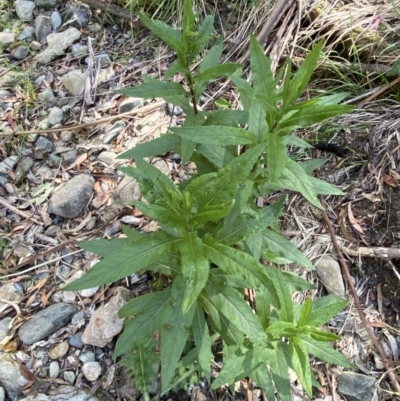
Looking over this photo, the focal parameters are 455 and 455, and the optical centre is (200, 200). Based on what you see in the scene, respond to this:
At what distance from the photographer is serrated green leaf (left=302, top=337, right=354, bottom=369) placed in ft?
7.14

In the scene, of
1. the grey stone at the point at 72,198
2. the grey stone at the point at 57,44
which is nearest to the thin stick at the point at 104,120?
the grey stone at the point at 72,198

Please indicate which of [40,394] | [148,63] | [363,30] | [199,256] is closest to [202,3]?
[148,63]

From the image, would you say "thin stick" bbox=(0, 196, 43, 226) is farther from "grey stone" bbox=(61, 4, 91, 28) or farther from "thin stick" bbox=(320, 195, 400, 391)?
"thin stick" bbox=(320, 195, 400, 391)

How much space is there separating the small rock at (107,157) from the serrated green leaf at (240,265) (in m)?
1.68

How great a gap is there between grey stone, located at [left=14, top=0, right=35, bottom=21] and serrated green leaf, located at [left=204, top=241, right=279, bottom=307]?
3.34 m

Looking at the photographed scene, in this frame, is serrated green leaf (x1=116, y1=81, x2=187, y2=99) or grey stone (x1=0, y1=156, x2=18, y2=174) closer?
serrated green leaf (x1=116, y1=81, x2=187, y2=99)

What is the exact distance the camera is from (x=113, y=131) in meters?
3.53

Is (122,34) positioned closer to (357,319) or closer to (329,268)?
(329,268)

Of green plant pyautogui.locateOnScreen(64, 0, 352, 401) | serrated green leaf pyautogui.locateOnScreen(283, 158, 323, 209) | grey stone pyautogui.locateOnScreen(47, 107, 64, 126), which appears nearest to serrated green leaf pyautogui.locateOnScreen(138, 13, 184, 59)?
green plant pyautogui.locateOnScreen(64, 0, 352, 401)

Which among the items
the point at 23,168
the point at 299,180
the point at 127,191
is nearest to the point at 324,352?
the point at 299,180

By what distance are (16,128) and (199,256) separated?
95.1 inches

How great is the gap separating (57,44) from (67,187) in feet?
4.89

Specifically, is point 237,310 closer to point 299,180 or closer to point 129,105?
point 299,180

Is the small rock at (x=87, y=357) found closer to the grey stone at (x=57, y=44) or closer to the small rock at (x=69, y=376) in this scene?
the small rock at (x=69, y=376)
